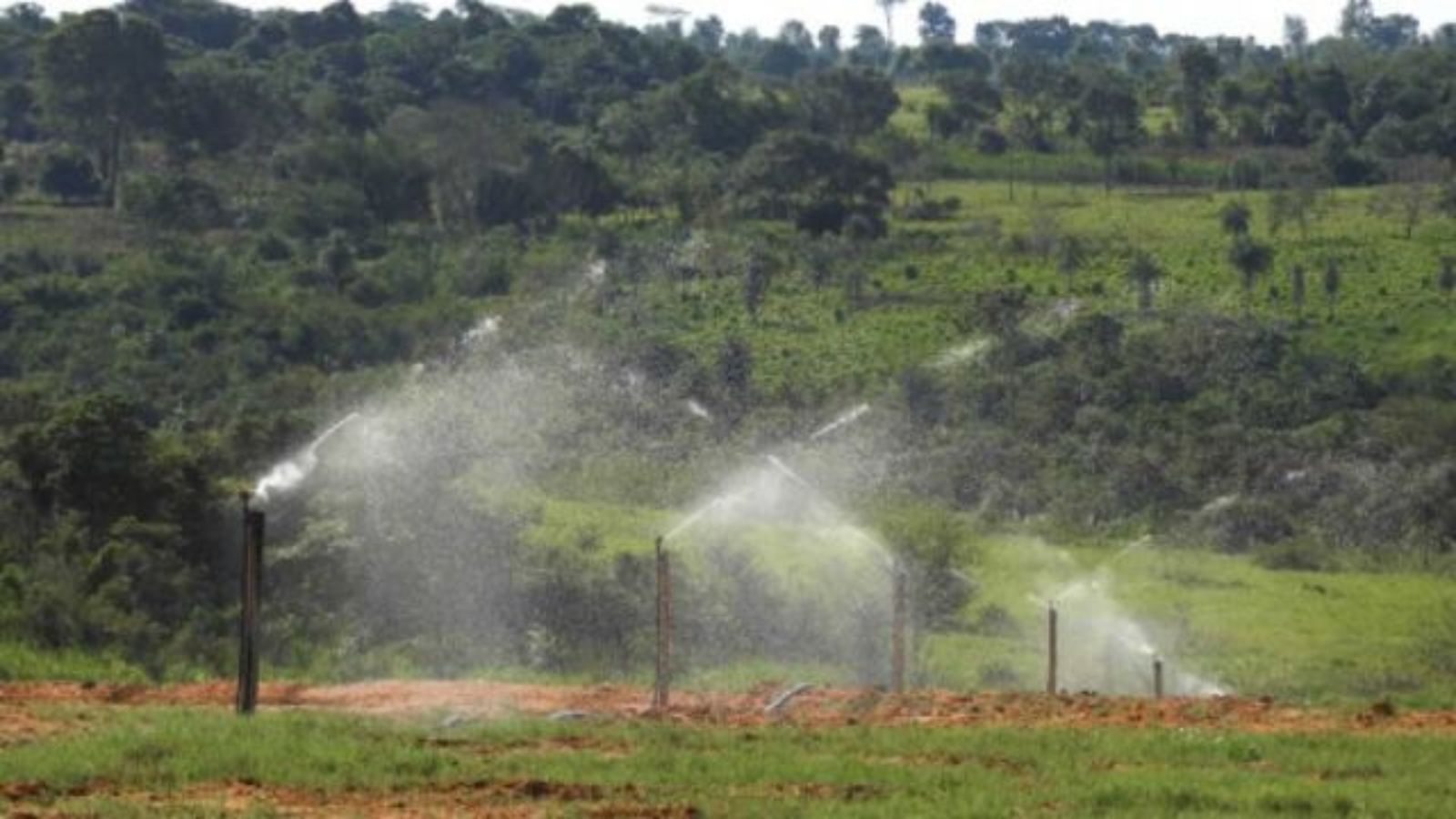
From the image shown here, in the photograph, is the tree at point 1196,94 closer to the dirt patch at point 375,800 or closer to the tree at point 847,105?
the tree at point 847,105

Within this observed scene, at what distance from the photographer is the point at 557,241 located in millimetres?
86312

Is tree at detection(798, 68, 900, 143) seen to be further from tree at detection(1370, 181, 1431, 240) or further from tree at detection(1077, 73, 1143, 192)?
tree at detection(1370, 181, 1431, 240)

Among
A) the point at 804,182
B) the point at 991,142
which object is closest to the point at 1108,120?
the point at 991,142

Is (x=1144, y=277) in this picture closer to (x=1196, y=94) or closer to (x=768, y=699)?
(x=1196, y=94)

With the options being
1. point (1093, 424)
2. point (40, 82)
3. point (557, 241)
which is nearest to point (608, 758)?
point (1093, 424)

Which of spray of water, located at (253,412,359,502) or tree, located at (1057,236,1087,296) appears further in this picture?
tree, located at (1057,236,1087,296)

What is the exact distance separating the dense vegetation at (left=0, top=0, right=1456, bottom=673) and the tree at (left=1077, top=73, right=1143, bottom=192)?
0.26 meters

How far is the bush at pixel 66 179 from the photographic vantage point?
91.5 m

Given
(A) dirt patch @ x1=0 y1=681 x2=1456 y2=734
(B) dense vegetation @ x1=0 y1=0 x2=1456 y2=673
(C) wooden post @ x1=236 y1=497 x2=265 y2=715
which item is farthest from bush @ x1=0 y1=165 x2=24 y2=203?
(C) wooden post @ x1=236 y1=497 x2=265 y2=715

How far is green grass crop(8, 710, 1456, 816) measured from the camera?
1562 cm

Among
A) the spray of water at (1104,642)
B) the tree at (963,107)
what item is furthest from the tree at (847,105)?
the spray of water at (1104,642)

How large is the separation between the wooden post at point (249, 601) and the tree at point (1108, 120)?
3271 inches

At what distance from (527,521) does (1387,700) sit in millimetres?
24731

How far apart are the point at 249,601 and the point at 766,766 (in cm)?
417
